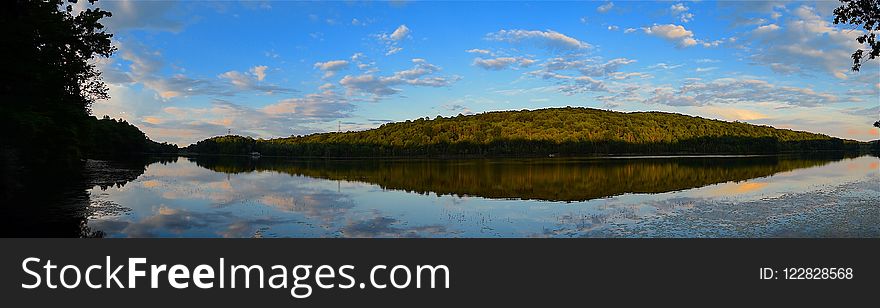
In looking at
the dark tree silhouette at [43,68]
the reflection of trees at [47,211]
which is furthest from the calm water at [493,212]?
the dark tree silhouette at [43,68]

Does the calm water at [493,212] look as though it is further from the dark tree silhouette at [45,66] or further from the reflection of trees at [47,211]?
the dark tree silhouette at [45,66]

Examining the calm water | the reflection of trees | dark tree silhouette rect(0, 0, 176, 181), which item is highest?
dark tree silhouette rect(0, 0, 176, 181)

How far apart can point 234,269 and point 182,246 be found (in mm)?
4381

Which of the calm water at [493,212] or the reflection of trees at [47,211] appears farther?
the calm water at [493,212]

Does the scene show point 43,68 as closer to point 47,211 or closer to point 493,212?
point 47,211

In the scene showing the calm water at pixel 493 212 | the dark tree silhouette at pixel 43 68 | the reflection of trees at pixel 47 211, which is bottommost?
the calm water at pixel 493 212

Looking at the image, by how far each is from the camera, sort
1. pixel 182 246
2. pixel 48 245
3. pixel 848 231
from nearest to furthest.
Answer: pixel 182 246
pixel 48 245
pixel 848 231

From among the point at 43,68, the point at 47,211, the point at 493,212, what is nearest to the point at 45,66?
the point at 43,68

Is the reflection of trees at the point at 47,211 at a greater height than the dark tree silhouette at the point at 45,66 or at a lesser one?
lesser

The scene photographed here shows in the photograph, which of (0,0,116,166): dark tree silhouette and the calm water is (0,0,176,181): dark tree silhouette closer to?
(0,0,116,166): dark tree silhouette

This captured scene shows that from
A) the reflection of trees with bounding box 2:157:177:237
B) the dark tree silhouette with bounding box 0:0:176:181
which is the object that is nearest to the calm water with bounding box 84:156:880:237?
the reflection of trees with bounding box 2:157:177:237

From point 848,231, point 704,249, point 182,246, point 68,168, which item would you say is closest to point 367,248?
point 182,246

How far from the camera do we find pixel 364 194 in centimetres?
4253

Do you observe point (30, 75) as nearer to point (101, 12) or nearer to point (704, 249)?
point (101, 12)
